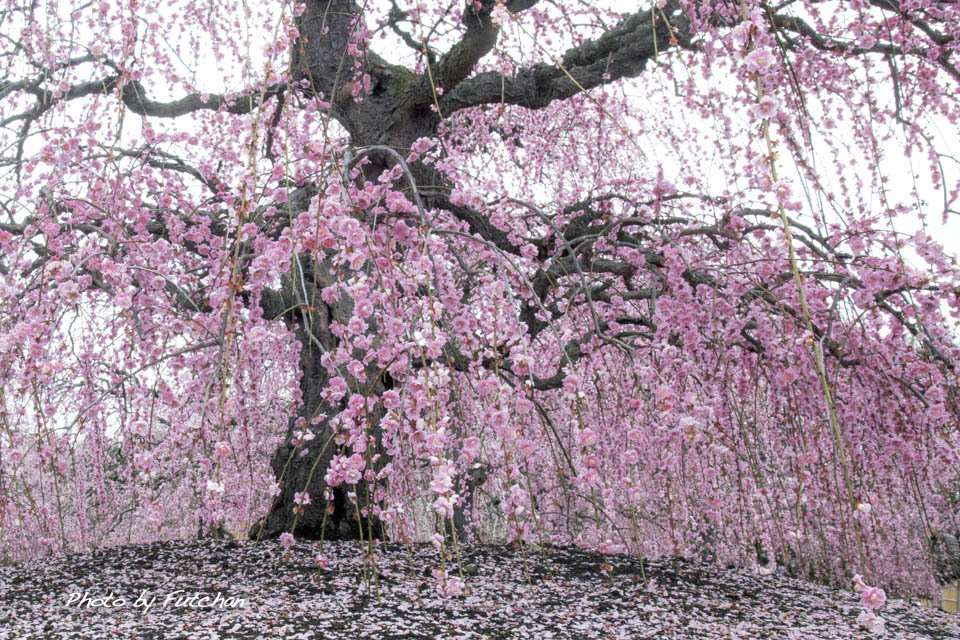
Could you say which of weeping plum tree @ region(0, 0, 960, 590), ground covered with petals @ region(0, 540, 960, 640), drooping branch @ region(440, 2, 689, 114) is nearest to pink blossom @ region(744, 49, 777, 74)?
weeping plum tree @ region(0, 0, 960, 590)

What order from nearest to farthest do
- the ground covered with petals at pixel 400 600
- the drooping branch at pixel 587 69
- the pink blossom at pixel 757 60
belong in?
the pink blossom at pixel 757 60 < the ground covered with petals at pixel 400 600 < the drooping branch at pixel 587 69

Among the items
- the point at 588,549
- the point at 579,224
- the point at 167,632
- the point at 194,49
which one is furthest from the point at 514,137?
the point at 167,632

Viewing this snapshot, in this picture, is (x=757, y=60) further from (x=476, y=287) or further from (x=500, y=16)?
(x=476, y=287)

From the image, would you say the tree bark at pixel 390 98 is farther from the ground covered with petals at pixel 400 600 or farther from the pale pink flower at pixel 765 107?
the pale pink flower at pixel 765 107

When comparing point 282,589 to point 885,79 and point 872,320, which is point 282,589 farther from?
point 885,79

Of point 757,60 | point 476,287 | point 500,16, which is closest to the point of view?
point 757,60

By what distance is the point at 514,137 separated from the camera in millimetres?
5785

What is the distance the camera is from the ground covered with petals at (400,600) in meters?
2.50

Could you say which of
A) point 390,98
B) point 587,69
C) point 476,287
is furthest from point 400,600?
point 587,69

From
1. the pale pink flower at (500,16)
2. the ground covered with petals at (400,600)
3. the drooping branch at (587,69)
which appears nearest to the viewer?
the pale pink flower at (500,16)

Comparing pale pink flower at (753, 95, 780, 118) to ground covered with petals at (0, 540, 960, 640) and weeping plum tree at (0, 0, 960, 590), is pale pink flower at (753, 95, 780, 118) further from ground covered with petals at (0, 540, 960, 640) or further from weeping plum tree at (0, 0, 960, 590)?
ground covered with petals at (0, 540, 960, 640)

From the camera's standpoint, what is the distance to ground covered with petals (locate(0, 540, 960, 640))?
8.21 feet

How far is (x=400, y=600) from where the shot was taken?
2787mm

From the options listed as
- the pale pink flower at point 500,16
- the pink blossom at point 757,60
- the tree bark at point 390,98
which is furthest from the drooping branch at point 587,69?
the pink blossom at point 757,60
